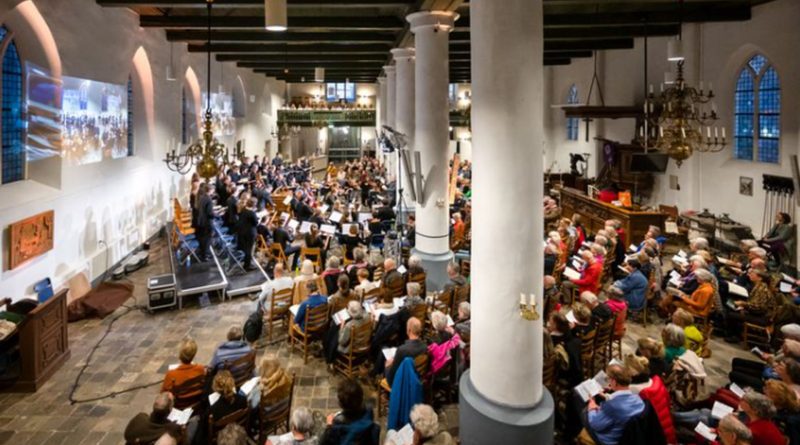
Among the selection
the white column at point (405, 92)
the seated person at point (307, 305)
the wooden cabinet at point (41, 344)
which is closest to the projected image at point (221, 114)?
the white column at point (405, 92)

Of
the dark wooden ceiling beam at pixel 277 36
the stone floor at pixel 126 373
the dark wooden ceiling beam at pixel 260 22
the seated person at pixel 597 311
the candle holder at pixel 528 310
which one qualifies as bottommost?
the stone floor at pixel 126 373

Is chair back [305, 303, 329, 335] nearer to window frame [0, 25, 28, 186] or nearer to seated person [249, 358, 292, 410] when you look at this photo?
seated person [249, 358, 292, 410]

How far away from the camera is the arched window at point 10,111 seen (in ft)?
24.7

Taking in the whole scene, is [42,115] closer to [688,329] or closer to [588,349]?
[588,349]

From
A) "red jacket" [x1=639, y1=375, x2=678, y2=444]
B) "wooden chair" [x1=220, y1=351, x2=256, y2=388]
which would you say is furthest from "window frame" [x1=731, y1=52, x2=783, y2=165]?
"wooden chair" [x1=220, y1=351, x2=256, y2=388]

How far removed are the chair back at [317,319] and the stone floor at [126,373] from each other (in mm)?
479

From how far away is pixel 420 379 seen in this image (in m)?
5.36

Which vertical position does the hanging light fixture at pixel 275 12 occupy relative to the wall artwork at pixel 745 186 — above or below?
above

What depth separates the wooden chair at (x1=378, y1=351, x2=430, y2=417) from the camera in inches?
209

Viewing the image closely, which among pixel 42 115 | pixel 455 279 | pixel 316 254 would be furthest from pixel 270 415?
pixel 42 115

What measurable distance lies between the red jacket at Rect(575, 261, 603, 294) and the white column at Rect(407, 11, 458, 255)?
8.56 feet

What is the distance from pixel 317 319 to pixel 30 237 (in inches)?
189

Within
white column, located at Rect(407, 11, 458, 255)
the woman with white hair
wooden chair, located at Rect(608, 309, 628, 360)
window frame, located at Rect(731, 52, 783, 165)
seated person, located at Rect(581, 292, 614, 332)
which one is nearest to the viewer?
the woman with white hair

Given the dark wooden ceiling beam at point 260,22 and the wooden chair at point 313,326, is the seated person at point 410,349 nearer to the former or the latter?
the wooden chair at point 313,326
